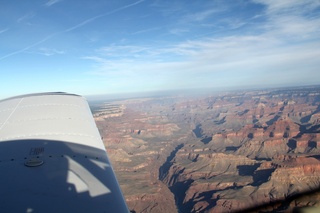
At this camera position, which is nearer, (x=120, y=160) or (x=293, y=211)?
(x=293, y=211)

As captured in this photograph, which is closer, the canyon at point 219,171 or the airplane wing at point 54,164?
the airplane wing at point 54,164

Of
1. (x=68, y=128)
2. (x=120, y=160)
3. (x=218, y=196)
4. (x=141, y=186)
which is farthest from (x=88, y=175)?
(x=120, y=160)

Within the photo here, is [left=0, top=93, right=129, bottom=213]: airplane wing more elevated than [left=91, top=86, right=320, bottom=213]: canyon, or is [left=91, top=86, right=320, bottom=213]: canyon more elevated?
[left=0, top=93, right=129, bottom=213]: airplane wing

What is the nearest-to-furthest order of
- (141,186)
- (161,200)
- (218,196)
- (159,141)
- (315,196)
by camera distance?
(315,196) < (218,196) < (161,200) < (141,186) < (159,141)

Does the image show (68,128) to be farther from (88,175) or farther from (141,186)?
(141,186)

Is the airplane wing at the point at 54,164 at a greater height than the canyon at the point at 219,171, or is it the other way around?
the airplane wing at the point at 54,164

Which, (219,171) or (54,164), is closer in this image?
(54,164)

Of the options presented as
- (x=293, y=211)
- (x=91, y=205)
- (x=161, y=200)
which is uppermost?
(x=293, y=211)

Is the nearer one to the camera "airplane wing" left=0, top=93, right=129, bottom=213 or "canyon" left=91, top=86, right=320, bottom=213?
"airplane wing" left=0, top=93, right=129, bottom=213
